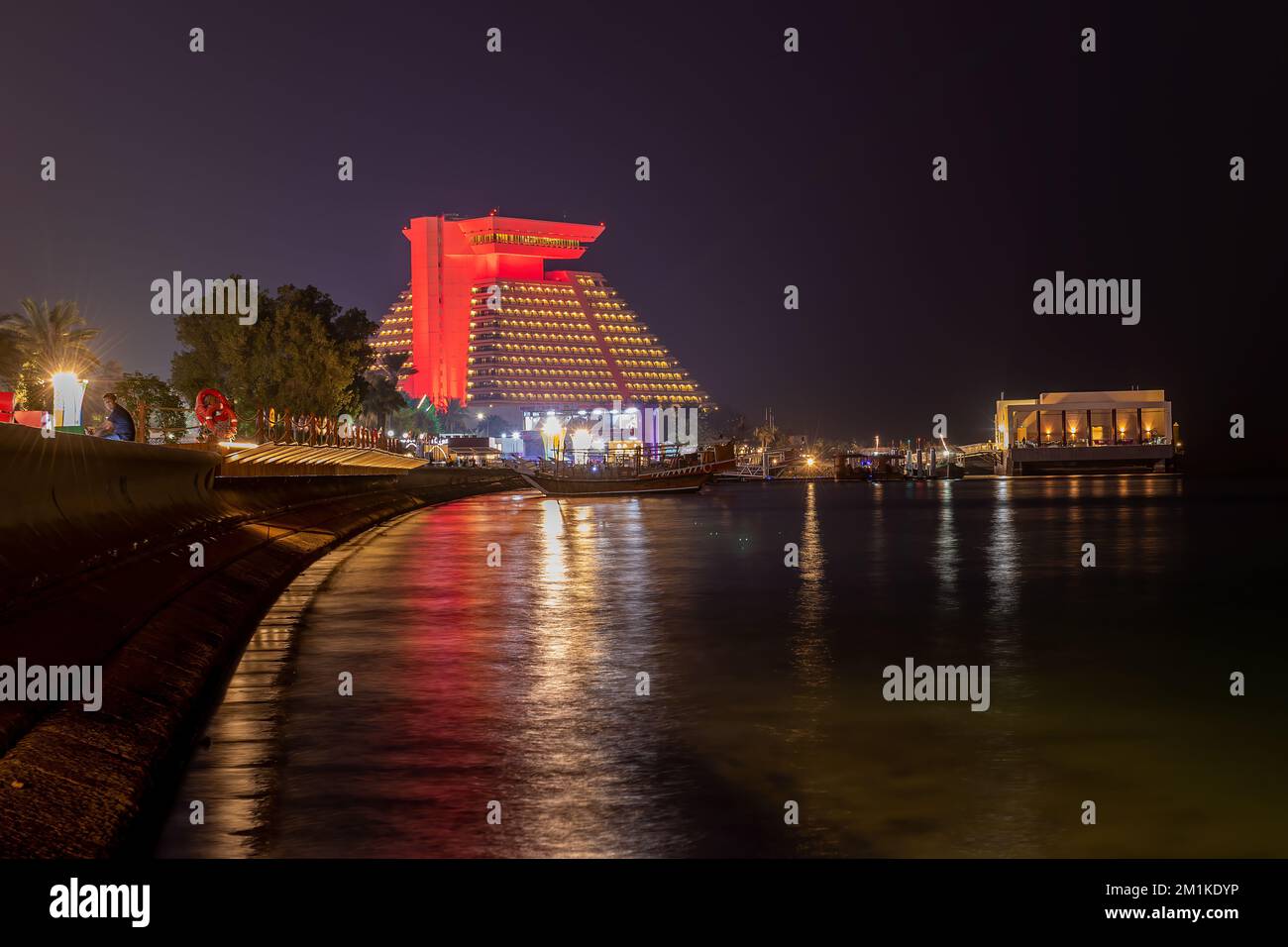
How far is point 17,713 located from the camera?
28.7 feet

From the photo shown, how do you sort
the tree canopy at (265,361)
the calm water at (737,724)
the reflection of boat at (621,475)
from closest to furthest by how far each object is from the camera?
the calm water at (737,724)
the tree canopy at (265,361)
the reflection of boat at (621,475)

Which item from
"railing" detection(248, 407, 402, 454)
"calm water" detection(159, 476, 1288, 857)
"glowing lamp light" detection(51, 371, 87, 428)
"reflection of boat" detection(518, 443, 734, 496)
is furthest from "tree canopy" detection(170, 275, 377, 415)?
"calm water" detection(159, 476, 1288, 857)

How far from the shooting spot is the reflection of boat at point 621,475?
3996 inches

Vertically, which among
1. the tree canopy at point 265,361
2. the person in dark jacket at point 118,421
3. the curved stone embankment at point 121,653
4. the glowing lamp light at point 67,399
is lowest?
the curved stone embankment at point 121,653

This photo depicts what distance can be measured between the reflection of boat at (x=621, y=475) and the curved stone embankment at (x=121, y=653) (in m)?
75.4

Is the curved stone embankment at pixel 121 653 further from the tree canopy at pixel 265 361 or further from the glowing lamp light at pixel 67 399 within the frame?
the tree canopy at pixel 265 361

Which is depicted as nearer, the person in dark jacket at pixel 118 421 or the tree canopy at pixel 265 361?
the person in dark jacket at pixel 118 421

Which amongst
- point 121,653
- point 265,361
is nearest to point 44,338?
point 265,361

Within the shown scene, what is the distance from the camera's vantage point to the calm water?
27.2 feet

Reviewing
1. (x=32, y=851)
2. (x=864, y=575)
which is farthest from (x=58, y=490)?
(x=864, y=575)

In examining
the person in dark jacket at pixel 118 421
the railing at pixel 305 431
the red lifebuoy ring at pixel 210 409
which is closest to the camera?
the person in dark jacket at pixel 118 421

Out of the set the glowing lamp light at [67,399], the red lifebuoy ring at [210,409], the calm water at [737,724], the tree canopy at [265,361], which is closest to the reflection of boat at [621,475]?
the tree canopy at [265,361]

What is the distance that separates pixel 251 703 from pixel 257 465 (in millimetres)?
24056
